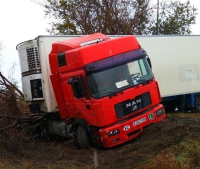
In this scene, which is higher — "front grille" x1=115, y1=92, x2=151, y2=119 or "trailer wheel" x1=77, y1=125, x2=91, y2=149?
"front grille" x1=115, y1=92, x2=151, y2=119

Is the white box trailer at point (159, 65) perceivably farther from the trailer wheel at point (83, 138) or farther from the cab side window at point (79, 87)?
the cab side window at point (79, 87)

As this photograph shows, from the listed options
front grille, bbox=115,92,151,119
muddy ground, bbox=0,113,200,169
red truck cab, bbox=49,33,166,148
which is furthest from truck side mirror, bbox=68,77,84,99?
muddy ground, bbox=0,113,200,169

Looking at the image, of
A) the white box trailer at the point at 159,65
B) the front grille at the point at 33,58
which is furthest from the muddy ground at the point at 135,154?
the front grille at the point at 33,58

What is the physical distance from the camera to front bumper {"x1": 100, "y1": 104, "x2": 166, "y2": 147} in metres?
9.62

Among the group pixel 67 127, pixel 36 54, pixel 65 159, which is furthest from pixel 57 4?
pixel 65 159

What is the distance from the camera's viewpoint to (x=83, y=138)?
34.4 feet

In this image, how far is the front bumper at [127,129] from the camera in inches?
379

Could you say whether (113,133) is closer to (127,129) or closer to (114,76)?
(127,129)

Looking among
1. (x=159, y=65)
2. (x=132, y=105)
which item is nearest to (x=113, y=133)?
(x=132, y=105)

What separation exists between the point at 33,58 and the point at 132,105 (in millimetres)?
4087

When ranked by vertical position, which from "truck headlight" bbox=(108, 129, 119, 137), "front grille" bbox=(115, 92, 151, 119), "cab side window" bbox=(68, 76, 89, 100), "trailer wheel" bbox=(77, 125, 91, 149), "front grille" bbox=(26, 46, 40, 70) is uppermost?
"front grille" bbox=(26, 46, 40, 70)

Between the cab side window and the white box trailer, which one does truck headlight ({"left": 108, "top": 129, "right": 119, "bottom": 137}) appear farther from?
the white box trailer

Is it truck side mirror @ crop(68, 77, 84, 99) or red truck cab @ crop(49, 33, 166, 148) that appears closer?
red truck cab @ crop(49, 33, 166, 148)

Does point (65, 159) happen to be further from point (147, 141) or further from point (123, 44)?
point (123, 44)
